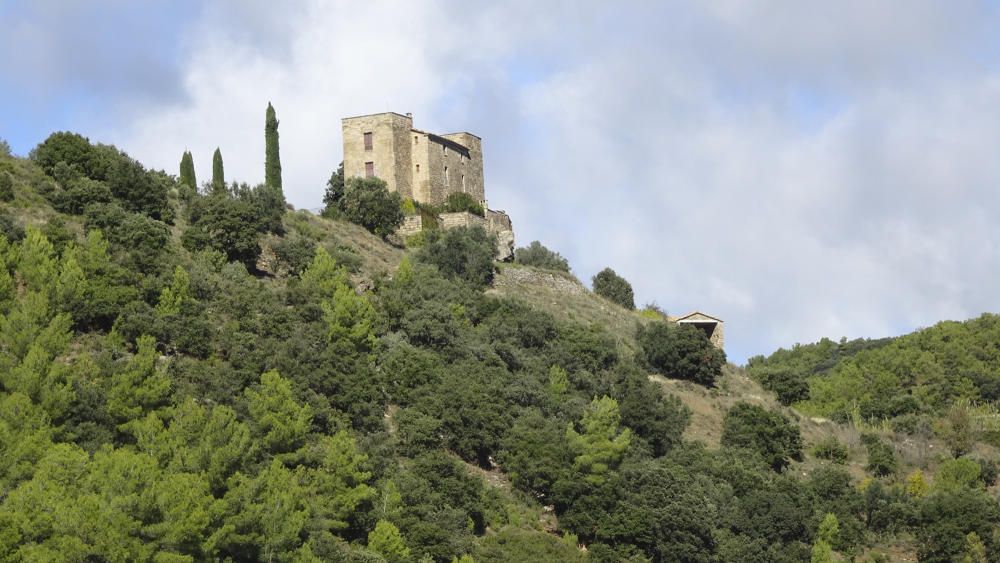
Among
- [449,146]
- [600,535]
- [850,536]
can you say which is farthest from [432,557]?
[449,146]

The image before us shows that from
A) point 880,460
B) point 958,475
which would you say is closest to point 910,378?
point 958,475

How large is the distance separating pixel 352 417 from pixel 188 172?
61.5 feet

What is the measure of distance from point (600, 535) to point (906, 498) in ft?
49.9

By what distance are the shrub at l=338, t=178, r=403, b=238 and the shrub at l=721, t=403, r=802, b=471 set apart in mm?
15271

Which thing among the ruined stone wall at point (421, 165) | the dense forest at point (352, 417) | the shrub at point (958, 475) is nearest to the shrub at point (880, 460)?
the dense forest at point (352, 417)

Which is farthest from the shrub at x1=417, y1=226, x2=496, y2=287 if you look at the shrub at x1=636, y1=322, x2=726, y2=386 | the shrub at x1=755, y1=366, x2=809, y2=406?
the shrub at x1=755, y1=366, x2=809, y2=406

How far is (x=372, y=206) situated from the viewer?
223 ft

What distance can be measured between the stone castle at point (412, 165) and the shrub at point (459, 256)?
2773mm

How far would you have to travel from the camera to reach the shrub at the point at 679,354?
2630 inches

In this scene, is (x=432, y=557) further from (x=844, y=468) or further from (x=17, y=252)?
(x=844, y=468)

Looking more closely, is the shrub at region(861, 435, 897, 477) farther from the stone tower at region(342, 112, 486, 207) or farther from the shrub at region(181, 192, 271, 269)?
the shrub at region(181, 192, 271, 269)

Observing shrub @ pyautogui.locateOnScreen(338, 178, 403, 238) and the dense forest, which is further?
shrub @ pyautogui.locateOnScreen(338, 178, 403, 238)

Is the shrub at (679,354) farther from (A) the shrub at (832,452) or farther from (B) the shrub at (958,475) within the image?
(B) the shrub at (958,475)

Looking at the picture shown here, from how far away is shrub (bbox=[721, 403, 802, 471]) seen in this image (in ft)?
200
